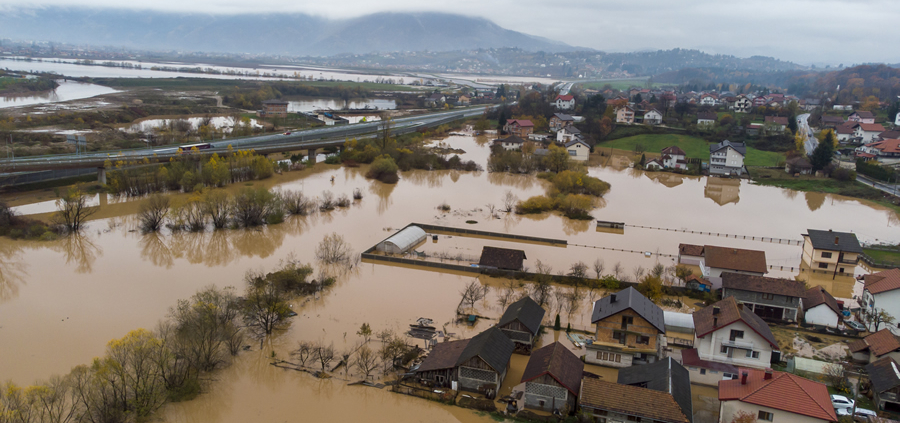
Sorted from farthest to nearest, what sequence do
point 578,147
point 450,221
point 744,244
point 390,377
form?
point 578,147 < point 450,221 < point 744,244 < point 390,377

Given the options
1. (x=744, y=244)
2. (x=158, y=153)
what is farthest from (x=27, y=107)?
(x=744, y=244)

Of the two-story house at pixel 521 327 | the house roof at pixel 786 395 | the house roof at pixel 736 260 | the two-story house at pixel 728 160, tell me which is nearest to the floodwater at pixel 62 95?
the two-story house at pixel 521 327

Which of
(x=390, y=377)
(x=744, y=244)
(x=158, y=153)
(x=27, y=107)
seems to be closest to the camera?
(x=390, y=377)

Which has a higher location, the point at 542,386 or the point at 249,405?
the point at 542,386

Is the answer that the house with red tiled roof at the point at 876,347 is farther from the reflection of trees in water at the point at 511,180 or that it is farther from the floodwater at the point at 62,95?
the floodwater at the point at 62,95

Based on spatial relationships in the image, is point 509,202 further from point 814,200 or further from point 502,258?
point 814,200

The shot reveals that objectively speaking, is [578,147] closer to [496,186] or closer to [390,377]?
[496,186]
